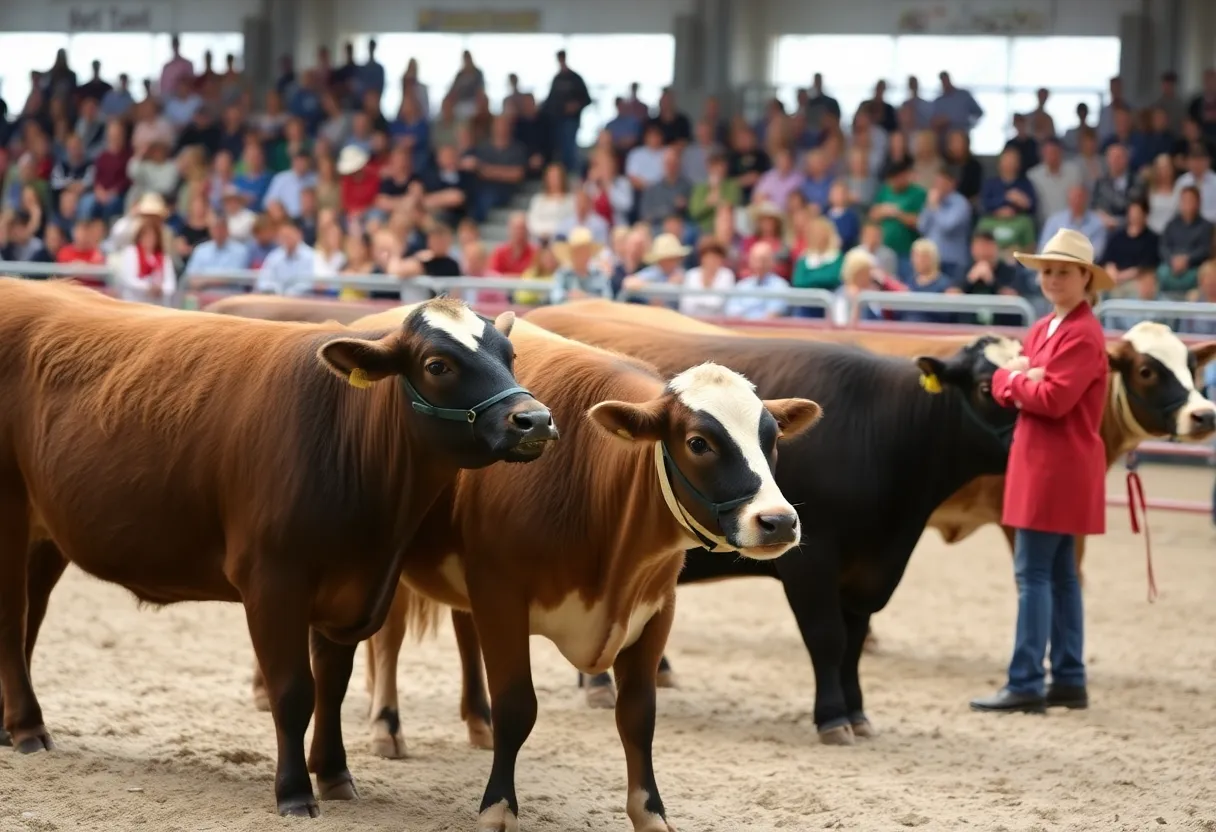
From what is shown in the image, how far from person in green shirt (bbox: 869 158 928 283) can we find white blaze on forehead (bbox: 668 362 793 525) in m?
9.49

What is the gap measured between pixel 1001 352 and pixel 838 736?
5.23 ft

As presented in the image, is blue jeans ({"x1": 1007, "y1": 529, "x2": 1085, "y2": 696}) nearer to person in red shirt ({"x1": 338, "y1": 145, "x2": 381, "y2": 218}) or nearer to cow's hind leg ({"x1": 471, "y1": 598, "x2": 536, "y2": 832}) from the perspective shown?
cow's hind leg ({"x1": 471, "y1": 598, "x2": 536, "y2": 832})

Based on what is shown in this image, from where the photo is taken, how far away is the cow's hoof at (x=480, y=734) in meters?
6.15

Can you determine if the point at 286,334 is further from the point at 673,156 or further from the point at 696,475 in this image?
the point at 673,156

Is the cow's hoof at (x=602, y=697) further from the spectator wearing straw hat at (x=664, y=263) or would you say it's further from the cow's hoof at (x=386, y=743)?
the spectator wearing straw hat at (x=664, y=263)

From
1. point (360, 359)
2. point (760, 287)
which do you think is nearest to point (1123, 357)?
point (360, 359)

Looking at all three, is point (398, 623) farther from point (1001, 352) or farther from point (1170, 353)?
point (1170, 353)

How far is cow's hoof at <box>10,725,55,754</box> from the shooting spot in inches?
224

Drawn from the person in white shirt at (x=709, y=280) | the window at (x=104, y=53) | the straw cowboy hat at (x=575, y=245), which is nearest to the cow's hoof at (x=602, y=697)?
the person in white shirt at (x=709, y=280)

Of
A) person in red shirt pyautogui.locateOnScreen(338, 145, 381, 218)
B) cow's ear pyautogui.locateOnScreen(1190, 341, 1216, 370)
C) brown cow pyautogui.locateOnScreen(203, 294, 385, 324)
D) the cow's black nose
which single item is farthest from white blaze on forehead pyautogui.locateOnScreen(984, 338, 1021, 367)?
person in red shirt pyautogui.locateOnScreen(338, 145, 381, 218)

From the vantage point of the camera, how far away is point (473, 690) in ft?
20.5

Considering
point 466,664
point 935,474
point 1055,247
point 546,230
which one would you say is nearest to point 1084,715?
point 935,474

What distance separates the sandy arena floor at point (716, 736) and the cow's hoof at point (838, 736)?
0.07m

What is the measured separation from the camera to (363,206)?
59.3 ft
